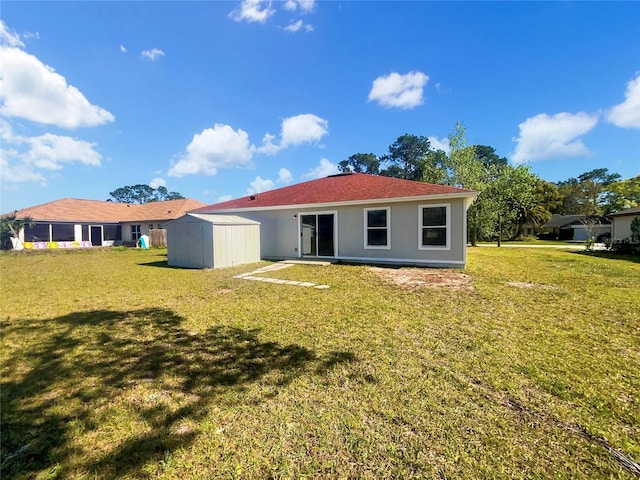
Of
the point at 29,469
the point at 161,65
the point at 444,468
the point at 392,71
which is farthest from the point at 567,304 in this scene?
the point at 161,65

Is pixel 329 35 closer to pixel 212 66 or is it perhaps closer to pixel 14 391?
pixel 212 66

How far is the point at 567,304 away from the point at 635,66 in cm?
1918

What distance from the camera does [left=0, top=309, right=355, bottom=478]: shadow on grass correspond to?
1921 mm

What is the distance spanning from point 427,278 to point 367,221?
3.97m

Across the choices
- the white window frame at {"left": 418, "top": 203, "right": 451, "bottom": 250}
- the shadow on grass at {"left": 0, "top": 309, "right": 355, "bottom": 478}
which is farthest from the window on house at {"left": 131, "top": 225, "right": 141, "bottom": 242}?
the white window frame at {"left": 418, "top": 203, "right": 451, "bottom": 250}

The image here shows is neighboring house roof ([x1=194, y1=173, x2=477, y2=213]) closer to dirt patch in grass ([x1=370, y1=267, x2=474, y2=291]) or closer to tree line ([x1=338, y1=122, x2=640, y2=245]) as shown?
dirt patch in grass ([x1=370, y1=267, x2=474, y2=291])

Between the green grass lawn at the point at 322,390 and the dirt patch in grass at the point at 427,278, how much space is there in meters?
1.67

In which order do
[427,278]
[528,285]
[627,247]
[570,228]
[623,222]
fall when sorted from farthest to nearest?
1. [570,228]
2. [623,222]
3. [627,247]
4. [427,278]
5. [528,285]

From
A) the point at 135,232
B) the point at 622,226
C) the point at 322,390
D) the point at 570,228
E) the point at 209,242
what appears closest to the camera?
the point at 322,390

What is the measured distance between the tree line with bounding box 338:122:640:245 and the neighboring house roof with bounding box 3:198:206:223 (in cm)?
2381

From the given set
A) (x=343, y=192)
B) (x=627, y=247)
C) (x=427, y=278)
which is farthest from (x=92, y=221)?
(x=627, y=247)

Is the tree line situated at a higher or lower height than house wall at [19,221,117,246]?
higher

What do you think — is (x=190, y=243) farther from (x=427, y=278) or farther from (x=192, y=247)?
(x=427, y=278)

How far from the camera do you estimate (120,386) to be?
2727 millimetres
